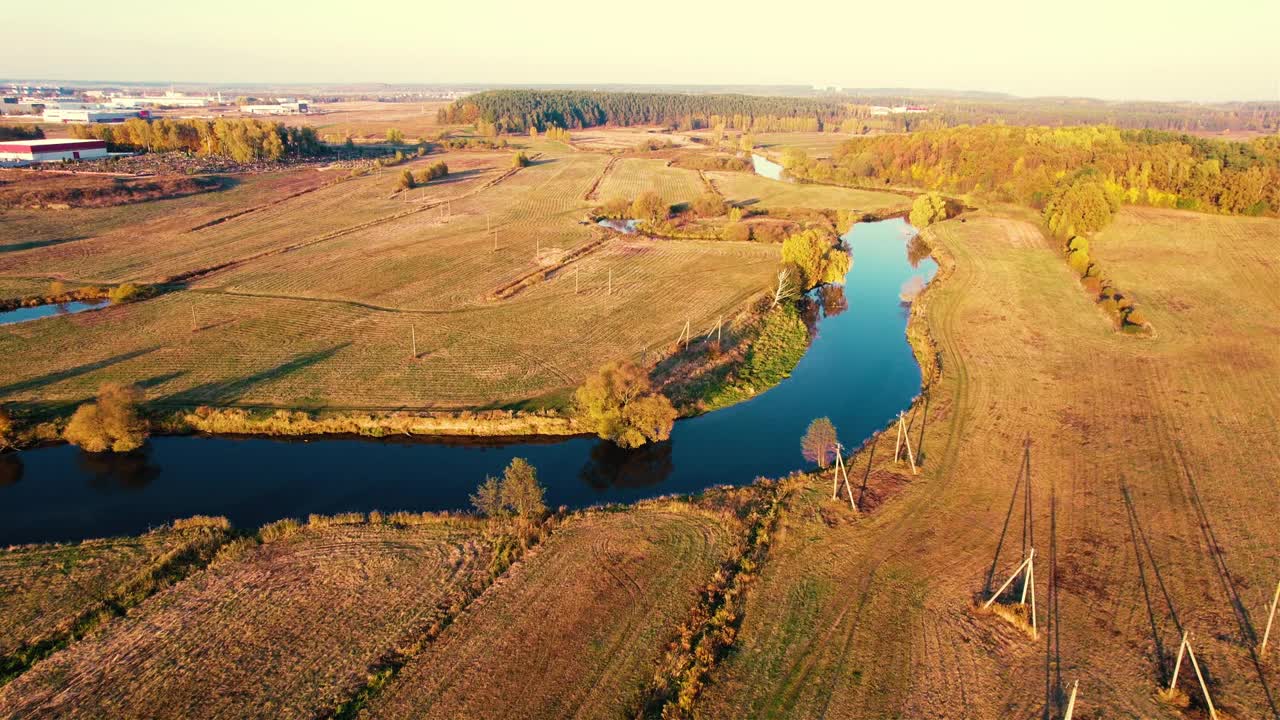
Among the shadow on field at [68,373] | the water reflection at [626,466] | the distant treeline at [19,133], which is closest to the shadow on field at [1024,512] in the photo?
the water reflection at [626,466]

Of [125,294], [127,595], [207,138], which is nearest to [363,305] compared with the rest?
[125,294]

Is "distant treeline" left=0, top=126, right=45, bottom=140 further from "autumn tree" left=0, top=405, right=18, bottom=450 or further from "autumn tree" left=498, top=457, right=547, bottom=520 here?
"autumn tree" left=498, top=457, right=547, bottom=520

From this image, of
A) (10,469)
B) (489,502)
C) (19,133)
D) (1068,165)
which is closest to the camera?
(489,502)

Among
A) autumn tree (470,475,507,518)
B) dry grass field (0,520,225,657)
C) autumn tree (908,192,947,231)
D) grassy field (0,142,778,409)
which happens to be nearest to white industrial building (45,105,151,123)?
grassy field (0,142,778,409)

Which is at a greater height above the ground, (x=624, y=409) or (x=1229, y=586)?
(x=624, y=409)

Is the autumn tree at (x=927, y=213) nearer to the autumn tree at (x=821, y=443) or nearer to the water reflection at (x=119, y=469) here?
the autumn tree at (x=821, y=443)

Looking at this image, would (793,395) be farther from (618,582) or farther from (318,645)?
(318,645)

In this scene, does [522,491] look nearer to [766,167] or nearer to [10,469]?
[10,469]
